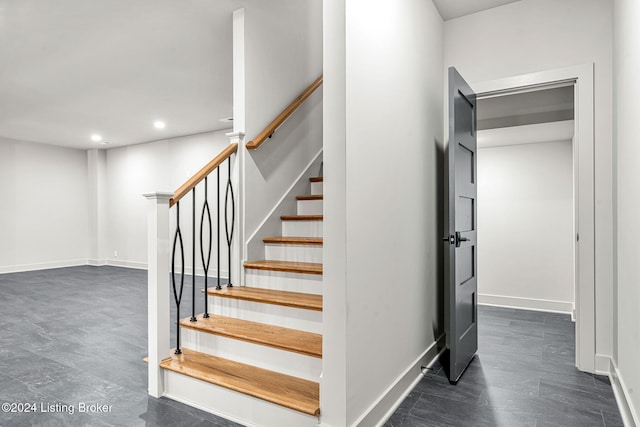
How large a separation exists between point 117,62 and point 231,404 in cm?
348

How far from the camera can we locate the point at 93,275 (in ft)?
22.5

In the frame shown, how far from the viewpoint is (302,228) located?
10.1 feet

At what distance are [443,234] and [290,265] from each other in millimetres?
1304

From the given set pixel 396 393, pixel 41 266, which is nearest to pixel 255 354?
pixel 396 393

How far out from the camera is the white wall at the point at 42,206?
7086 mm

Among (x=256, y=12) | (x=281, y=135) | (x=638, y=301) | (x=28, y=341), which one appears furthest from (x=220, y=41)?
(x=638, y=301)

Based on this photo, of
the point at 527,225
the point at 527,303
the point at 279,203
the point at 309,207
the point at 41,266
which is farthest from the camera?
the point at 41,266

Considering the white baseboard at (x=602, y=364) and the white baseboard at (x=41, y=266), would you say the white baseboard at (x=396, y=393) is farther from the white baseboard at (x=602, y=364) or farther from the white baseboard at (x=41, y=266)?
the white baseboard at (x=41, y=266)

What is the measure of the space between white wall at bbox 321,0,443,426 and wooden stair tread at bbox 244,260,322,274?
57cm

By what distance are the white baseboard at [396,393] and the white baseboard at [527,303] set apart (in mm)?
2298

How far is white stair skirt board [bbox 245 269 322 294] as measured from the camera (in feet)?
7.94

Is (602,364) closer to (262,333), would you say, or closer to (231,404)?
(262,333)

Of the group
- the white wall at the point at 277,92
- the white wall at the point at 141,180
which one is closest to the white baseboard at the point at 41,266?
the white wall at the point at 141,180

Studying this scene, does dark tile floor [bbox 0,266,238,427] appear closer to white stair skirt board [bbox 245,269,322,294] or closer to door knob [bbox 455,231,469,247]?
white stair skirt board [bbox 245,269,322,294]
